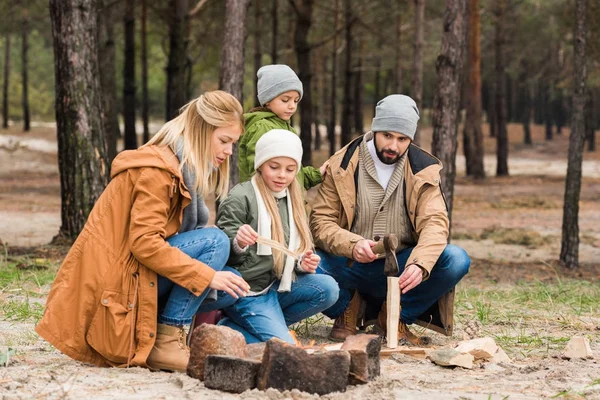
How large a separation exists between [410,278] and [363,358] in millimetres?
940

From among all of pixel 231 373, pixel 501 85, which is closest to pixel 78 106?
pixel 231 373

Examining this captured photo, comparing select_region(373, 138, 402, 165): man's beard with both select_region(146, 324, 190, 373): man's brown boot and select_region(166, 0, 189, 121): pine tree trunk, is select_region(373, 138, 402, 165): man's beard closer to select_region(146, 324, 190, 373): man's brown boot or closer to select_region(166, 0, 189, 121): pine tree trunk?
select_region(146, 324, 190, 373): man's brown boot

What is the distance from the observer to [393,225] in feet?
17.1

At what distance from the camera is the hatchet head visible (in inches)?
189

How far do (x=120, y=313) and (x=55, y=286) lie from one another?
34cm

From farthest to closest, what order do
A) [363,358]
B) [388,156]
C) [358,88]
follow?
[358,88]
[388,156]
[363,358]

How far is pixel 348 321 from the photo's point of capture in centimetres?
539

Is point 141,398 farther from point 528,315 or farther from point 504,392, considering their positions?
point 528,315

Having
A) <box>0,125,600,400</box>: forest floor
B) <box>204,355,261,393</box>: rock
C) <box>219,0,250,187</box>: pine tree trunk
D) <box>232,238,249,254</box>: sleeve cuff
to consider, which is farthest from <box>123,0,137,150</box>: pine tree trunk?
<box>204,355,261,393</box>: rock

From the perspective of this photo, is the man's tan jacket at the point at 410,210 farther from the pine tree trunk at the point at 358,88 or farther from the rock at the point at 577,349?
the pine tree trunk at the point at 358,88

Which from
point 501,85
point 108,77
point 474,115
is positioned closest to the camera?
point 108,77

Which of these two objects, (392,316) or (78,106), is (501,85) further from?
(392,316)

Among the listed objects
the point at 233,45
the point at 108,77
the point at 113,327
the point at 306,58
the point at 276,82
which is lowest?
the point at 113,327

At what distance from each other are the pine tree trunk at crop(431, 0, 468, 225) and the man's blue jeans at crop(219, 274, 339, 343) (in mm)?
5258
